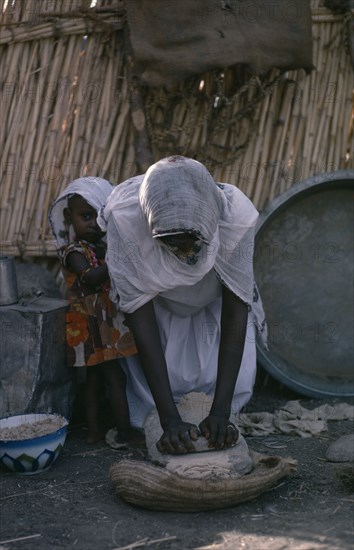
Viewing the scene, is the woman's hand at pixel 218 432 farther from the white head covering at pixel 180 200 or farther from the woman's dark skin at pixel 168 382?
the white head covering at pixel 180 200

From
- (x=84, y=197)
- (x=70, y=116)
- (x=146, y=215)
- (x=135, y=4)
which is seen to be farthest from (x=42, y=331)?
(x=135, y=4)

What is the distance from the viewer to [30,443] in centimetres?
348

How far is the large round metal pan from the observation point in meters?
4.74

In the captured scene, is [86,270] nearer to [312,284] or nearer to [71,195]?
[71,195]

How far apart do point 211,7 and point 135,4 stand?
381 mm

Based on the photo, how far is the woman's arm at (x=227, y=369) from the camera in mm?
3223

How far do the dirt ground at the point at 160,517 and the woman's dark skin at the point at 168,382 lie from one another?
0.27 meters

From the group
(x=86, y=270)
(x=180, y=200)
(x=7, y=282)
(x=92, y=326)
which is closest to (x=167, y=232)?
(x=180, y=200)

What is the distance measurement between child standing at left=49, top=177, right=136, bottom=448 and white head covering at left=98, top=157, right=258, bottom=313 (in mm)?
298

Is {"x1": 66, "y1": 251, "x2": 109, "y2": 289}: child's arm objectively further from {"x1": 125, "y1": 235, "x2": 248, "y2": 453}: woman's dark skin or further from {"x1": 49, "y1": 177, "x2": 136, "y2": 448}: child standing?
{"x1": 125, "y1": 235, "x2": 248, "y2": 453}: woman's dark skin

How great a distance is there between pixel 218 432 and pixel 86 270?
1.07m

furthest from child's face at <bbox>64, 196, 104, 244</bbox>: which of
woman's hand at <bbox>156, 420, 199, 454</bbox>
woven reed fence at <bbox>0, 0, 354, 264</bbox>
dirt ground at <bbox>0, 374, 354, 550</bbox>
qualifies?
woman's hand at <bbox>156, 420, 199, 454</bbox>

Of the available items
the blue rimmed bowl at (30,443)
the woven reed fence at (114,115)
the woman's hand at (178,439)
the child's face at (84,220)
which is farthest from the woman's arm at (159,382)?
the woven reed fence at (114,115)

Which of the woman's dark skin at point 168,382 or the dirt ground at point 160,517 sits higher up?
the woman's dark skin at point 168,382
